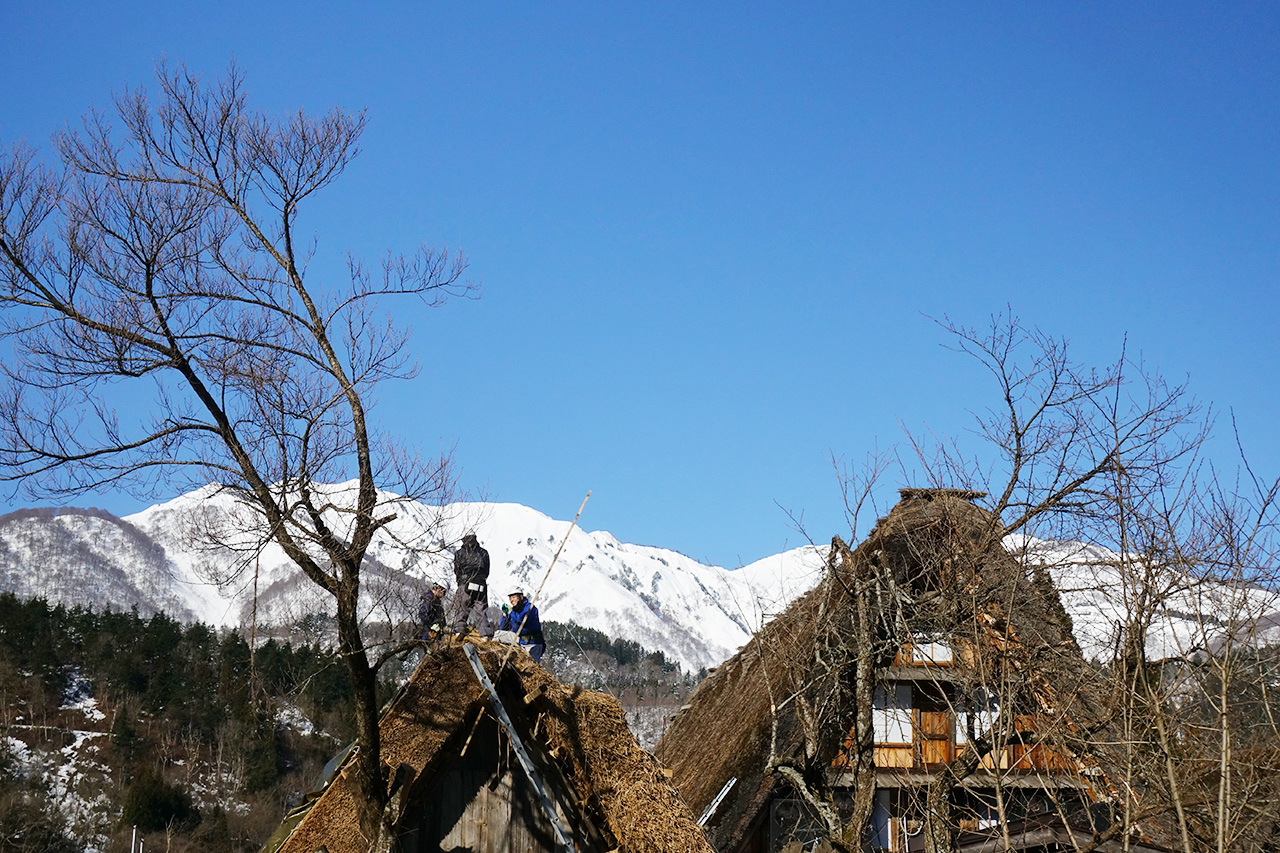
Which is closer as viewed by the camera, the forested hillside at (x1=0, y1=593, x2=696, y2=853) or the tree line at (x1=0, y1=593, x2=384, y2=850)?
the forested hillside at (x1=0, y1=593, x2=696, y2=853)

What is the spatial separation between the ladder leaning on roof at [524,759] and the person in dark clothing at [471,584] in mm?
1819

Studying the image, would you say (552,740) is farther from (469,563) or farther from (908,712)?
(908,712)

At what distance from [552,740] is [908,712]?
8.51 m

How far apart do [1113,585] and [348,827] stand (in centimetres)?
803

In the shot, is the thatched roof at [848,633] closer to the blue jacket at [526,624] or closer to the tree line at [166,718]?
the blue jacket at [526,624]

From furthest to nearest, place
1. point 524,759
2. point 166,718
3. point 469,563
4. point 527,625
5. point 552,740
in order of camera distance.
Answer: point 166,718 → point 527,625 → point 469,563 → point 552,740 → point 524,759

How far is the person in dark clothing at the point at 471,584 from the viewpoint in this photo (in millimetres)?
9477

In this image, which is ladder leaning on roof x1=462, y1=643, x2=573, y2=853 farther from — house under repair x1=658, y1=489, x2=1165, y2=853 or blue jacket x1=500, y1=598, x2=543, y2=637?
house under repair x1=658, y1=489, x2=1165, y2=853

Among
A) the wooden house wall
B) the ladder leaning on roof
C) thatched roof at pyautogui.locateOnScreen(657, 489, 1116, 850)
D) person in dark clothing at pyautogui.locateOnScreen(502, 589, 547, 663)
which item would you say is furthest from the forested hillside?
the ladder leaning on roof

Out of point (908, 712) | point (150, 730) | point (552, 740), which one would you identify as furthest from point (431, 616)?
point (150, 730)

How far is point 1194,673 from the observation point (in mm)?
8188

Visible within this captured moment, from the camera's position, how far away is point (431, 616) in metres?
8.26

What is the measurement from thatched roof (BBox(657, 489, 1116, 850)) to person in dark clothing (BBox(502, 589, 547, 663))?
7.76 feet

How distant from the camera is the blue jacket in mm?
9891
